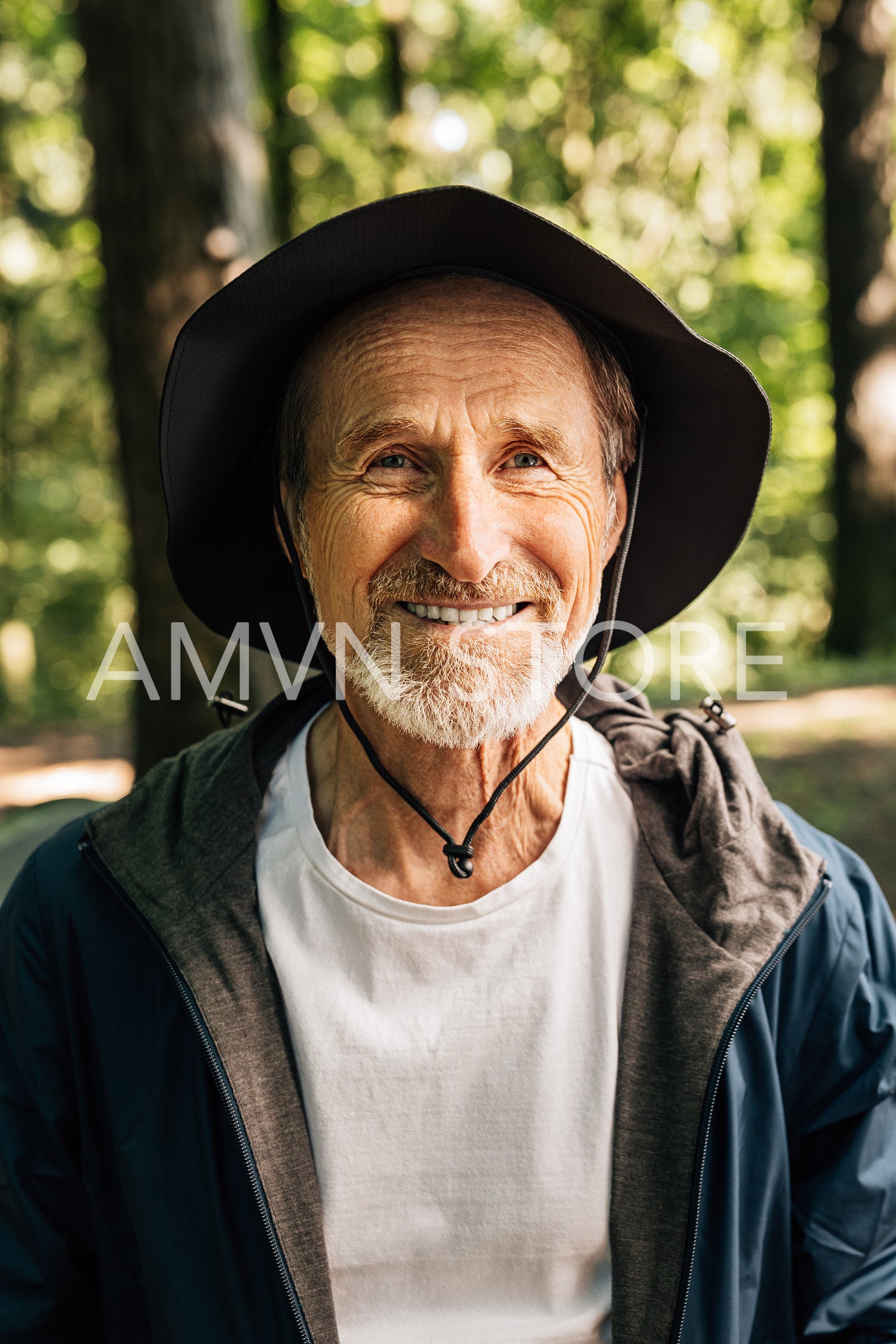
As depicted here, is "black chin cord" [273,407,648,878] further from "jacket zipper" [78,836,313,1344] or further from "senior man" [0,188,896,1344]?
"jacket zipper" [78,836,313,1344]

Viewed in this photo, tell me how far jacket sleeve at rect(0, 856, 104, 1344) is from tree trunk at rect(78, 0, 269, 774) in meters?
1.91

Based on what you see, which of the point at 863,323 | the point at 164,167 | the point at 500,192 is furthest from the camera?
the point at 500,192

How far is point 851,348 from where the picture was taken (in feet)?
28.6

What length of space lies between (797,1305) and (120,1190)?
3.68ft

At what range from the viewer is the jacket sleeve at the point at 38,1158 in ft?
5.65

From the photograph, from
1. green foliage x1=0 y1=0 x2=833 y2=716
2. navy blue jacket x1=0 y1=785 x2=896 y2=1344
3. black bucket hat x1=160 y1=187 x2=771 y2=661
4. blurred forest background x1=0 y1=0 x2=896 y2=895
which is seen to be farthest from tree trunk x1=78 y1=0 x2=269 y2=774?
green foliage x1=0 y1=0 x2=833 y2=716

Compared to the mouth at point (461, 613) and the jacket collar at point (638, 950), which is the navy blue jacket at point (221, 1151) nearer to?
the jacket collar at point (638, 950)

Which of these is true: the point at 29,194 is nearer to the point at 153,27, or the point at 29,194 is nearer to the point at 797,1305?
the point at 153,27

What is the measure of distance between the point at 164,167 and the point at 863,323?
6.78 metres

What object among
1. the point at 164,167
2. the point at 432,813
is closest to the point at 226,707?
the point at 432,813

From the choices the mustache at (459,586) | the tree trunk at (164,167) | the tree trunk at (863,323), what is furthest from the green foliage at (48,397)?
the mustache at (459,586)

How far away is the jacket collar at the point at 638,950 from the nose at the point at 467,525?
0.54 m

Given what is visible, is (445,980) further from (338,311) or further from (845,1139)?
(338,311)

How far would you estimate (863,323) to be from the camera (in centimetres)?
869
